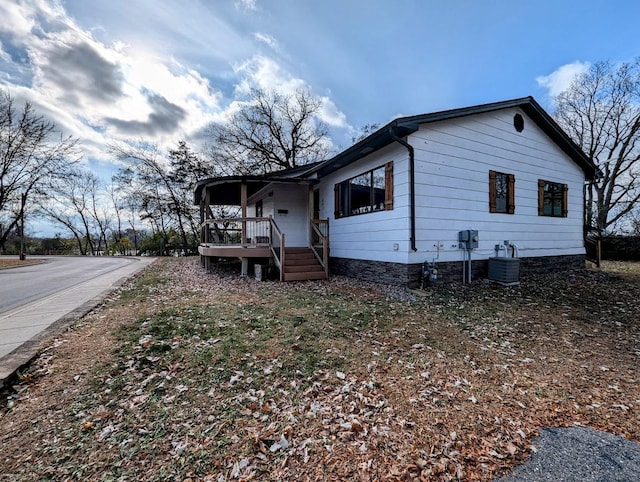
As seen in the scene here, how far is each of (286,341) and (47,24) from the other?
10.3 metres

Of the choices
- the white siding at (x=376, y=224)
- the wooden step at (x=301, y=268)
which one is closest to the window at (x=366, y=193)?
the white siding at (x=376, y=224)

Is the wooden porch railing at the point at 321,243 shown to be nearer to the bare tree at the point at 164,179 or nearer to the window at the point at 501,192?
the window at the point at 501,192

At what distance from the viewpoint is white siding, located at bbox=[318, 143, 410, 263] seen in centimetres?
727

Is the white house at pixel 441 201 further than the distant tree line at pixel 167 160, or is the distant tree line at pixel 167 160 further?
the distant tree line at pixel 167 160

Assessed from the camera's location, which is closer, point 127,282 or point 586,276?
point 127,282

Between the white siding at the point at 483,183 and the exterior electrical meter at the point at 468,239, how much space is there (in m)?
0.17

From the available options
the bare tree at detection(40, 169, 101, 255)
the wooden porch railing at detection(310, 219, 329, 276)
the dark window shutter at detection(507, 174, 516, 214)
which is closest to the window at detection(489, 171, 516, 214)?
the dark window shutter at detection(507, 174, 516, 214)

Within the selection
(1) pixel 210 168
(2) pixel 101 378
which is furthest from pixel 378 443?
(1) pixel 210 168

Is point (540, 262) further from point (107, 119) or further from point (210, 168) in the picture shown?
point (107, 119)

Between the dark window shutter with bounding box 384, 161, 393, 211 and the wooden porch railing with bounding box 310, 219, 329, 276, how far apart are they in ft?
7.78

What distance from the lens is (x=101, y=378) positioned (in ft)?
9.84

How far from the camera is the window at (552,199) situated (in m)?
9.71

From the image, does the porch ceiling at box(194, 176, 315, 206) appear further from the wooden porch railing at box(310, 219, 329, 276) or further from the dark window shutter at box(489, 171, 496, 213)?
the dark window shutter at box(489, 171, 496, 213)

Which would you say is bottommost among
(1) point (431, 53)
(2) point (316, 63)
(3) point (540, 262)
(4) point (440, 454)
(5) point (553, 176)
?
(4) point (440, 454)
